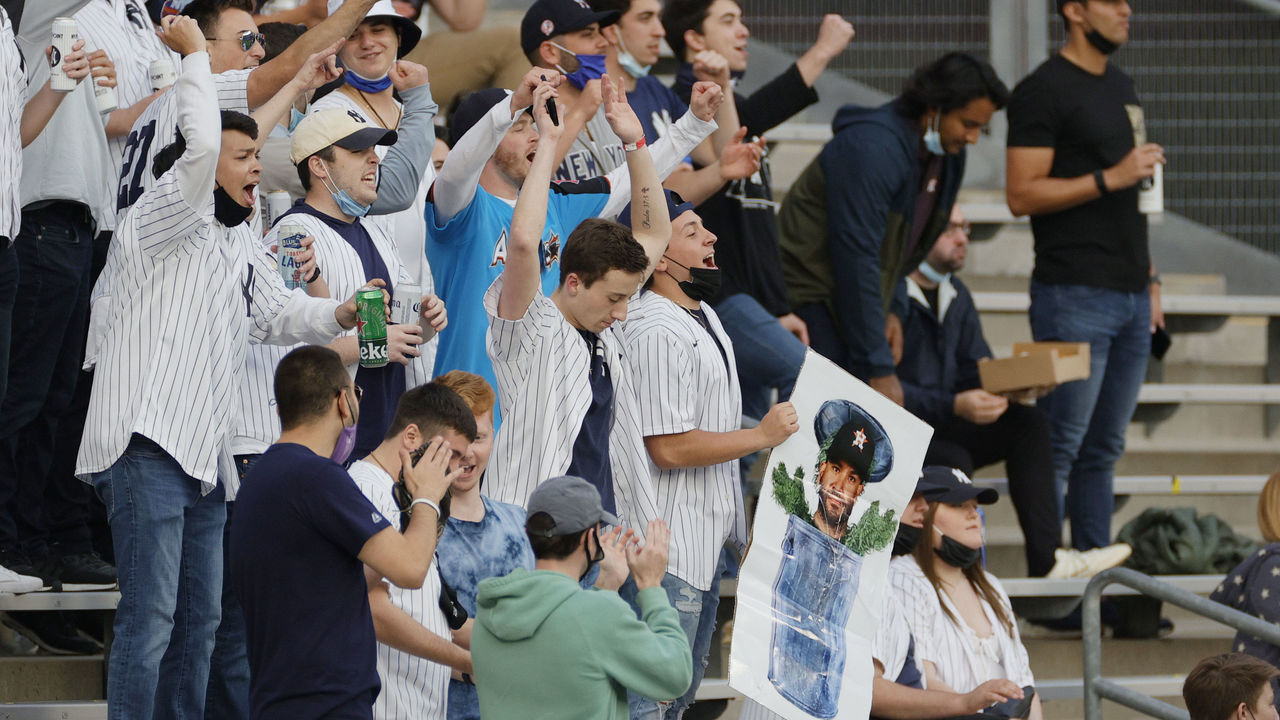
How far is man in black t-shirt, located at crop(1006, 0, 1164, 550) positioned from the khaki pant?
208 centimetres

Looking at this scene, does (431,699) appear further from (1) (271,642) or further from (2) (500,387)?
(2) (500,387)

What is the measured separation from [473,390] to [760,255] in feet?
7.77

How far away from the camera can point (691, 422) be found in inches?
181

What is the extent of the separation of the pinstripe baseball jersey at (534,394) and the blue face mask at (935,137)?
2.77 metres

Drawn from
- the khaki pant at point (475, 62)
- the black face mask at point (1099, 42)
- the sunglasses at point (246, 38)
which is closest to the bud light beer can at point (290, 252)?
the sunglasses at point (246, 38)

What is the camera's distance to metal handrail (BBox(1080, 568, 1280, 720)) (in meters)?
5.22

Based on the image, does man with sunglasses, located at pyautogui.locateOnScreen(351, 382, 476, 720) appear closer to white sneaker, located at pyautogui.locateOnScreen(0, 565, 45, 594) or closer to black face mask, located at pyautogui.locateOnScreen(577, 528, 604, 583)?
black face mask, located at pyautogui.locateOnScreen(577, 528, 604, 583)

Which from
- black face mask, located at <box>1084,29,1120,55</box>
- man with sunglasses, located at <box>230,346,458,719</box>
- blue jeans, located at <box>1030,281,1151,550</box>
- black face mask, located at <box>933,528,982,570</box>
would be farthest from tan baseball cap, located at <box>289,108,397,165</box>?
black face mask, located at <box>1084,29,1120,55</box>

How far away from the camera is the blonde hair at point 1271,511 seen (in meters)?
5.80

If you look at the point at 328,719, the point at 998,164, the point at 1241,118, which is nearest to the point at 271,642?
the point at 328,719

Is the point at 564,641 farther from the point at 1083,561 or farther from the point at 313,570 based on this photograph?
the point at 1083,561

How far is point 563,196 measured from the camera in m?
5.19

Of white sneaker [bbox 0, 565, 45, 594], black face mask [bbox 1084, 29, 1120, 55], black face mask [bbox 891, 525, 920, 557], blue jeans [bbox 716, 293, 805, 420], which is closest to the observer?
white sneaker [bbox 0, 565, 45, 594]

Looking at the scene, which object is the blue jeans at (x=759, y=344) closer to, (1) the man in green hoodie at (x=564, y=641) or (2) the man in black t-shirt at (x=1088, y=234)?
(2) the man in black t-shirt at (x=1088, y=234)
